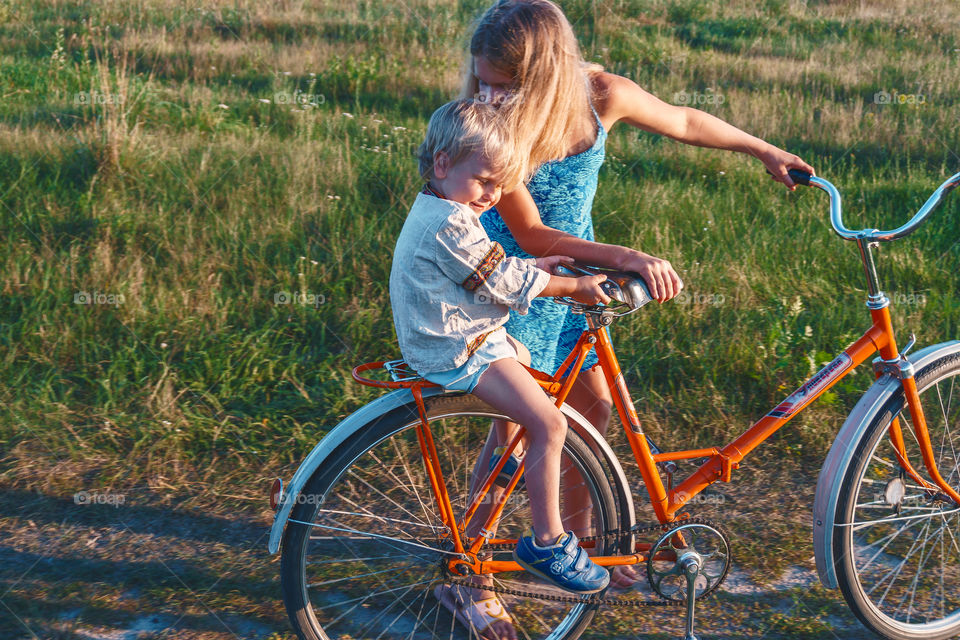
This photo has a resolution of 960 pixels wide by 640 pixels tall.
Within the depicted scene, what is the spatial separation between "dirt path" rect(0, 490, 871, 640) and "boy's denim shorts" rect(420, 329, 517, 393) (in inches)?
38.8

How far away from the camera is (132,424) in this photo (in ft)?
11.8

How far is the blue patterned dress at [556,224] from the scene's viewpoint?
2543mm

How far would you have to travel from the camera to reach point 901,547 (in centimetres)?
312

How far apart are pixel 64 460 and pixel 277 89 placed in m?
4.29

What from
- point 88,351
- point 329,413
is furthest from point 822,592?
point 88,351

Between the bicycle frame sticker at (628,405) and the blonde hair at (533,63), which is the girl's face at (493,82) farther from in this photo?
the bicycle frame sticker at (628,405)

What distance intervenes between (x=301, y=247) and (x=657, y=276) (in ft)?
8.76

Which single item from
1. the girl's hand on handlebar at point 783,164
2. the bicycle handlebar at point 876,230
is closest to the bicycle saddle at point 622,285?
the bicycle handlebar at point 876,230

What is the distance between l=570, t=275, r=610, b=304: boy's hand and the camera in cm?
230

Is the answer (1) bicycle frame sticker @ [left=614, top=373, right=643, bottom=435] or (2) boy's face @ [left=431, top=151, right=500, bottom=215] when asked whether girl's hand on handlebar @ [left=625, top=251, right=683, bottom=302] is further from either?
(2) boy's face @ [left=431, top=151, right=500, bottom=215]

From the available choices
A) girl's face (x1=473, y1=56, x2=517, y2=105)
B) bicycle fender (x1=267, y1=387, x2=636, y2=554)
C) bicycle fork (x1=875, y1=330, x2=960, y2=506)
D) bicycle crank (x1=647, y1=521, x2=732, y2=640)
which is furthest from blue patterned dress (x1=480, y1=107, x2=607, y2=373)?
bicycle fork (x1=875, y1=330, x2=960, y2=506)

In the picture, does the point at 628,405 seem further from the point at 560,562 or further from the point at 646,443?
the point at 560,562

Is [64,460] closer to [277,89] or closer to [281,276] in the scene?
[281,276]

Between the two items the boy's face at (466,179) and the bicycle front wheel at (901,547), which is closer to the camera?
the boy's face at (466,179)
